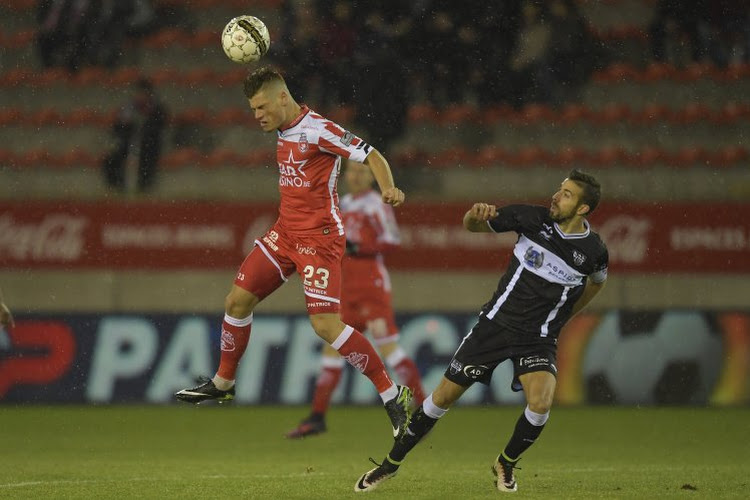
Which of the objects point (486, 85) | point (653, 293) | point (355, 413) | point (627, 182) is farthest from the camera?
point (486, 85)

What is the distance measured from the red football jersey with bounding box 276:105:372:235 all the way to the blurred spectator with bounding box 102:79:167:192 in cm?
669

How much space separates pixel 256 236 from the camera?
40.0 ft

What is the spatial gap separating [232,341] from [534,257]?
1.80m

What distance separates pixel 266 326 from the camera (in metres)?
11.6

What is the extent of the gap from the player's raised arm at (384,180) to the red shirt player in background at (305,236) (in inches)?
6.3

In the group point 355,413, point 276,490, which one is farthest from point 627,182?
point 276,490

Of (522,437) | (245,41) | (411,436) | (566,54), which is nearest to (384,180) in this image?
(245,41)

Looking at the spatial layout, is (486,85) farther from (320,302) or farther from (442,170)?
(320,302)

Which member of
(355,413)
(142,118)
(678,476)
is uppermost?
(142,118)

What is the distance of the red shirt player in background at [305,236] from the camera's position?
6602 millimetres

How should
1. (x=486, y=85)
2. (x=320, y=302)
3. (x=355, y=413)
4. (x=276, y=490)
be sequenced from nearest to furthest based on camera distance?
(x=276, y=490) < (x=320, y=302) < (x=355, y=413) < (x=486, y=85)

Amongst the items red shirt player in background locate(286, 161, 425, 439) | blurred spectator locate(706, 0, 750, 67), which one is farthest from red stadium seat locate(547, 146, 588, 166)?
red shirt player in background locate(286, 161, 425, 439)

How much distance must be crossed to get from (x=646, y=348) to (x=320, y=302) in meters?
5.54

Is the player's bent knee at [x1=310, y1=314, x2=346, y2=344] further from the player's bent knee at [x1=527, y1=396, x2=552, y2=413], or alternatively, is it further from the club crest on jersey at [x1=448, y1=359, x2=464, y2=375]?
the player's bent knee at [x1=527, y1=396, x2=552, y2=413]
